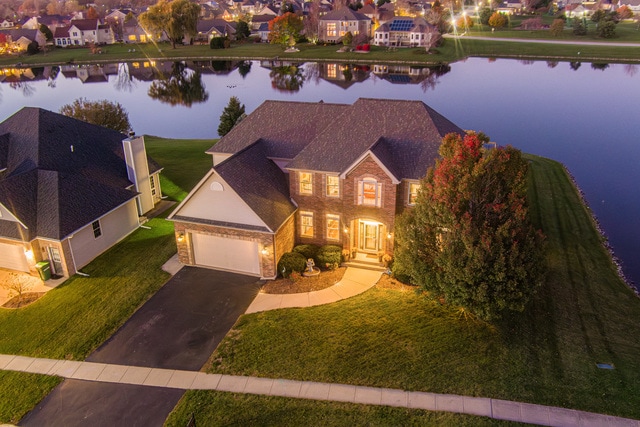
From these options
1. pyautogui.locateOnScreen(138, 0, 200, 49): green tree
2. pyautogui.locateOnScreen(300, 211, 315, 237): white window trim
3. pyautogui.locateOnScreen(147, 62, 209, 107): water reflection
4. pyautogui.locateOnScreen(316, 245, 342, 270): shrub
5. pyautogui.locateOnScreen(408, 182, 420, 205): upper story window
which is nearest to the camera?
pyautogui.locateOnScreen(408, 182, 420, 205): upper story window

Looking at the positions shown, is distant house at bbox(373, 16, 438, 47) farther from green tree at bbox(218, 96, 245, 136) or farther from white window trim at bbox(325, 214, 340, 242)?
white window trim at bbox(325, 214, 340, 242)

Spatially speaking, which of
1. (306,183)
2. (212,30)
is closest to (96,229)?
(306,183)

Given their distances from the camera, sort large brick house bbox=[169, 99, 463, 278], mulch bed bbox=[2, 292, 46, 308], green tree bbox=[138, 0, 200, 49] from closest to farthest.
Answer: mulch bed bbox=[2, 292, 46, 308] → large brick house bbox=[169, 99, 463, 278] → green tree bbox=[138, 0, 200, 49]

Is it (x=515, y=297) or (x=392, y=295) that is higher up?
(x=515, y=297)

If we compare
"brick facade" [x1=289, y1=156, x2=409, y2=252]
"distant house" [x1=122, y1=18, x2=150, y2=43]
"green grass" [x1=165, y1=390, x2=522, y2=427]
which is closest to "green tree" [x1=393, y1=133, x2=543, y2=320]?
"green grass" [x1=165, y1=390, x2=522, y2=427]

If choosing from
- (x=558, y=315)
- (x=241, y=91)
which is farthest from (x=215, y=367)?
(x=241, y=91)

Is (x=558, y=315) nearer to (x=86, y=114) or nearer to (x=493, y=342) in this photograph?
(x=493, y=342)
